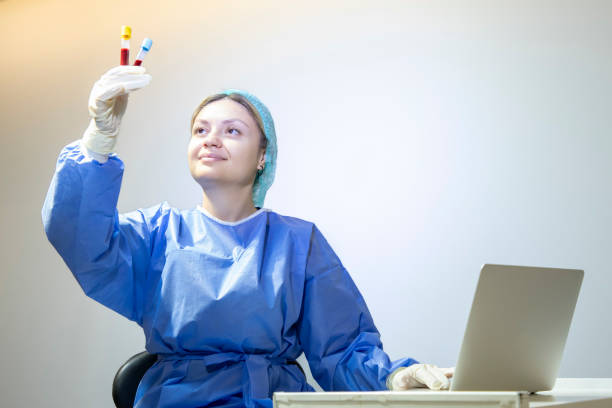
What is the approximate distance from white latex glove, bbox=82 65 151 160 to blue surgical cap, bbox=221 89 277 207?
15.0 inches

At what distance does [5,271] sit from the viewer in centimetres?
246

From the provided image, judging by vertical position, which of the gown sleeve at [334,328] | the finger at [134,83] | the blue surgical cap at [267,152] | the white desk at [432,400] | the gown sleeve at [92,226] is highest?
the finger at [134,83]

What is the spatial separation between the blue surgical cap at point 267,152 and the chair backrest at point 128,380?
46 cm

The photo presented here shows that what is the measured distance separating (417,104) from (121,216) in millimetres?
955

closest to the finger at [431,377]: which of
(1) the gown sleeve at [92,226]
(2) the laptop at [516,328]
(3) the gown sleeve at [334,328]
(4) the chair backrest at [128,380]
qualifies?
(2) the laptop at [516,328]

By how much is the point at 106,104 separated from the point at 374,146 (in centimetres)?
97

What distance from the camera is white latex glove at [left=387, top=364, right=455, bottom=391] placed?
0.98 m

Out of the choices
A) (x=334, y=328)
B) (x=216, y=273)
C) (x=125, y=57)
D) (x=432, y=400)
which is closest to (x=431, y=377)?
(x=432, y=400)

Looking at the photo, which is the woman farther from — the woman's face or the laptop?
the laptop

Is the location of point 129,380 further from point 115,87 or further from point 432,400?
point 432,400

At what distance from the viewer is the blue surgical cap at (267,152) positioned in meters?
1.56

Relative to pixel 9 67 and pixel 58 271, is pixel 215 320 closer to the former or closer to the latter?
pixel 58 271

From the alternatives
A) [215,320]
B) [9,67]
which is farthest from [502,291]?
[9,67]

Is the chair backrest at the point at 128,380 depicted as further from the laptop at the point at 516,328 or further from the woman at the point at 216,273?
the laptop at the point at 516,328
